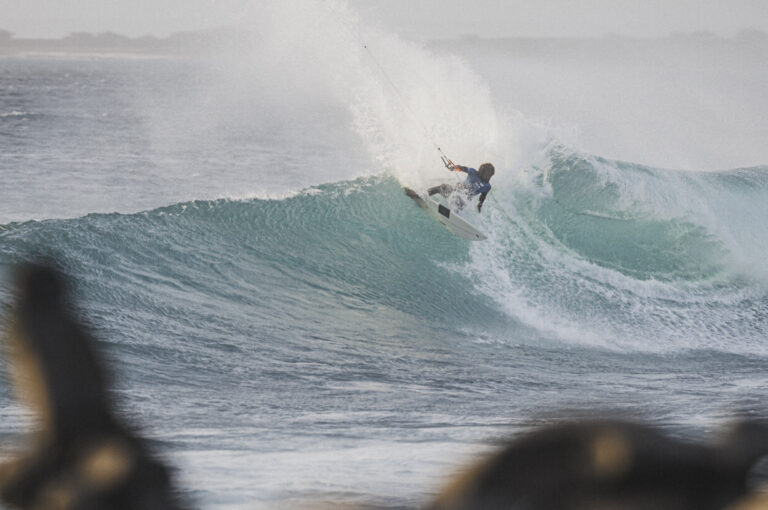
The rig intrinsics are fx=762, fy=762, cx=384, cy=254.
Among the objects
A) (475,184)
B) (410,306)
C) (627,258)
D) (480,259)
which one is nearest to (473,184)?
(475,184)

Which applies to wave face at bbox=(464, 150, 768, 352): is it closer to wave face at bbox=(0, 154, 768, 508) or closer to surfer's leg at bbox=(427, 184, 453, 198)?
wave face at bbox=(0, 154, 768, 508)

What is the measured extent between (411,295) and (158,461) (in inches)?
440

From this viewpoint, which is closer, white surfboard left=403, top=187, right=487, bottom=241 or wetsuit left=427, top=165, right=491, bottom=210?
wetsuit left=427, top=165, right=491, bottom=210

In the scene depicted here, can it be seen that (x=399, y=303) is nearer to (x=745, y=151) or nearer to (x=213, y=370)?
(x=213, y=370)

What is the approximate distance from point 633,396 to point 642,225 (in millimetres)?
8330

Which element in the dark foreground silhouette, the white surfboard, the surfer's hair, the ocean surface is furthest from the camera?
the white surfboard

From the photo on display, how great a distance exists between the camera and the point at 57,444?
0.53 m

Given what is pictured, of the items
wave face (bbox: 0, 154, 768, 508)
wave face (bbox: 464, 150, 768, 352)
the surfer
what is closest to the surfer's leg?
the surfer

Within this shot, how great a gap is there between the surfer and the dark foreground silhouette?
36.9 ft

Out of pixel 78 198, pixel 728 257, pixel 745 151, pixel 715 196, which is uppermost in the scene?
pixel 745 151

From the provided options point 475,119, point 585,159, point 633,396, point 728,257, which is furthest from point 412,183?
point 633,396

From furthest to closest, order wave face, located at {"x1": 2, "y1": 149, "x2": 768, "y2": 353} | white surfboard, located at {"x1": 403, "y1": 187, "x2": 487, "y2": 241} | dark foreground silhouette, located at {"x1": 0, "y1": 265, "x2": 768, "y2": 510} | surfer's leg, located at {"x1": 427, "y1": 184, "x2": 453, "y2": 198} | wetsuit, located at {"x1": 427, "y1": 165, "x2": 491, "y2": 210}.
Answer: surfer's leg, located at {"x1": 427, "y1": 184, "x2": 453, "y2": 198}, white surfboard, located at {"x1": 403, "y1": 187, "x2": 487, "y2": 241}, wetsuit, located at {"x1": 427, "y1": 165, "x2": 491, "y2": 210}, wave face, located at {"x1": 2, "y1": 149, "x2": 768, "y2": 353}, dark foreground silhouette, located at {"x1": 0, "y1": 265, "x2": 768, "y2": 510}

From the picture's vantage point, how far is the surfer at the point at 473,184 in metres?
11.8

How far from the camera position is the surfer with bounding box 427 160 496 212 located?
38.9 feet
